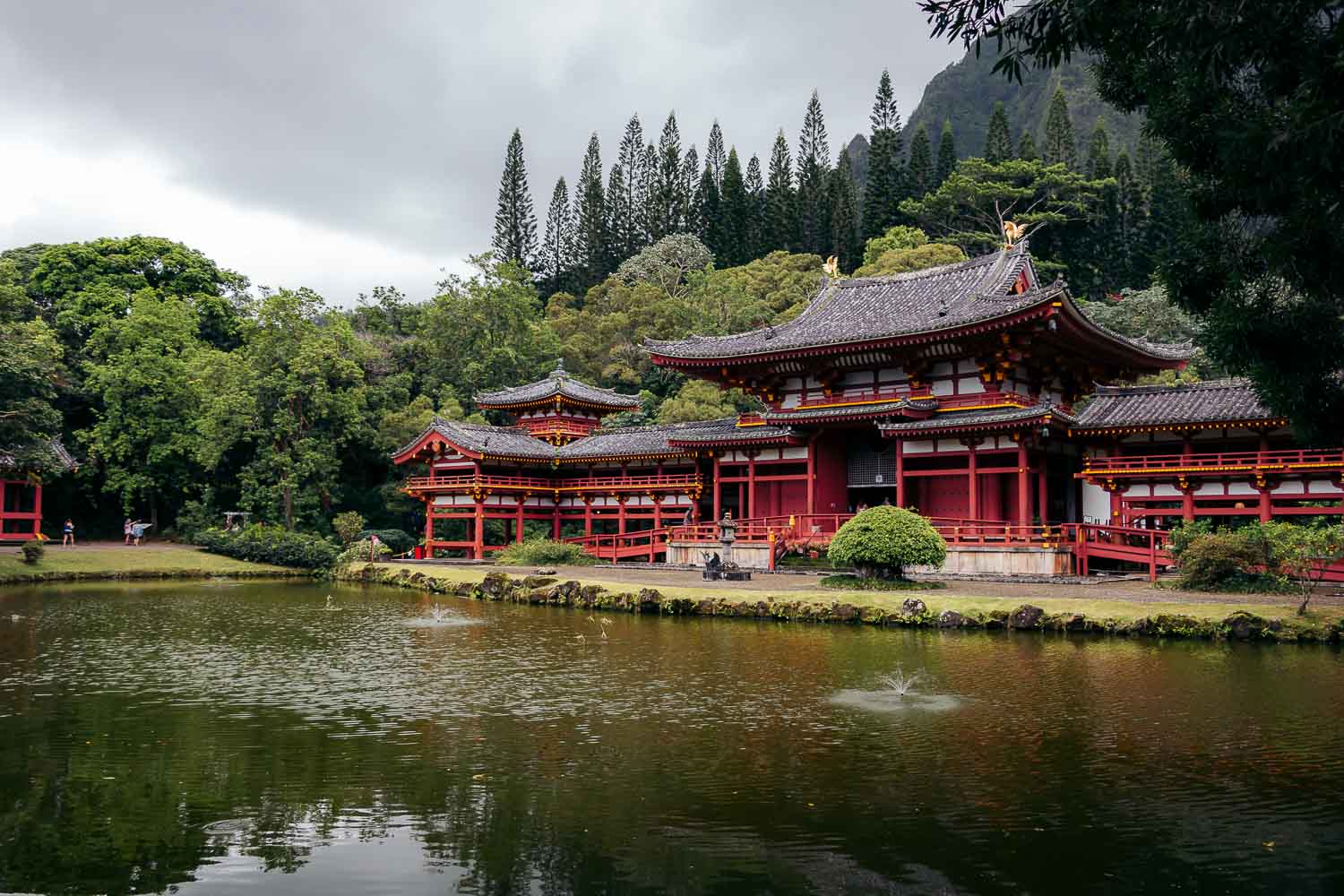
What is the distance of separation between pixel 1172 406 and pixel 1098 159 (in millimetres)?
46483

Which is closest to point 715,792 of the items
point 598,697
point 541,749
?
point 541,749

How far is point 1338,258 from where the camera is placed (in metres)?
8.59

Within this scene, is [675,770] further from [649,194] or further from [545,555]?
[649,194]

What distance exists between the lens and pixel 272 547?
3953 centimetres

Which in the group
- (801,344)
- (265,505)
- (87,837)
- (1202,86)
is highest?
(801,344)

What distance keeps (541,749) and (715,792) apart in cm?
230

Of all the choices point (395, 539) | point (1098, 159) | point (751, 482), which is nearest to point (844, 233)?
point (1098, 159)

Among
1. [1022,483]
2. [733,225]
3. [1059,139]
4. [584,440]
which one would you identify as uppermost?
[1059,139]

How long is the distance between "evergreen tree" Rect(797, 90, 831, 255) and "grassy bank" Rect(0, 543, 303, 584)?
1960 inches

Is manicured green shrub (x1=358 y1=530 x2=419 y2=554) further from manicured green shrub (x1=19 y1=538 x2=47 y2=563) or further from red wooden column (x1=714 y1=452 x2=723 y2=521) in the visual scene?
red wooden column (x1=714 y1=452 x2=723 y2=521)

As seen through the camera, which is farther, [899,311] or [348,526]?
[348,526]

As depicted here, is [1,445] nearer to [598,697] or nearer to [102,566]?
[102,566]

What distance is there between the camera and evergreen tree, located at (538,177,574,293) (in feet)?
293

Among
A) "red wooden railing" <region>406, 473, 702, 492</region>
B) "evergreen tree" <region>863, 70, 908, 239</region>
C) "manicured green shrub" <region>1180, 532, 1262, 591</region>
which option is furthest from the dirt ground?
"evergreen tree" <region>863, 70, 908, 239</region>
